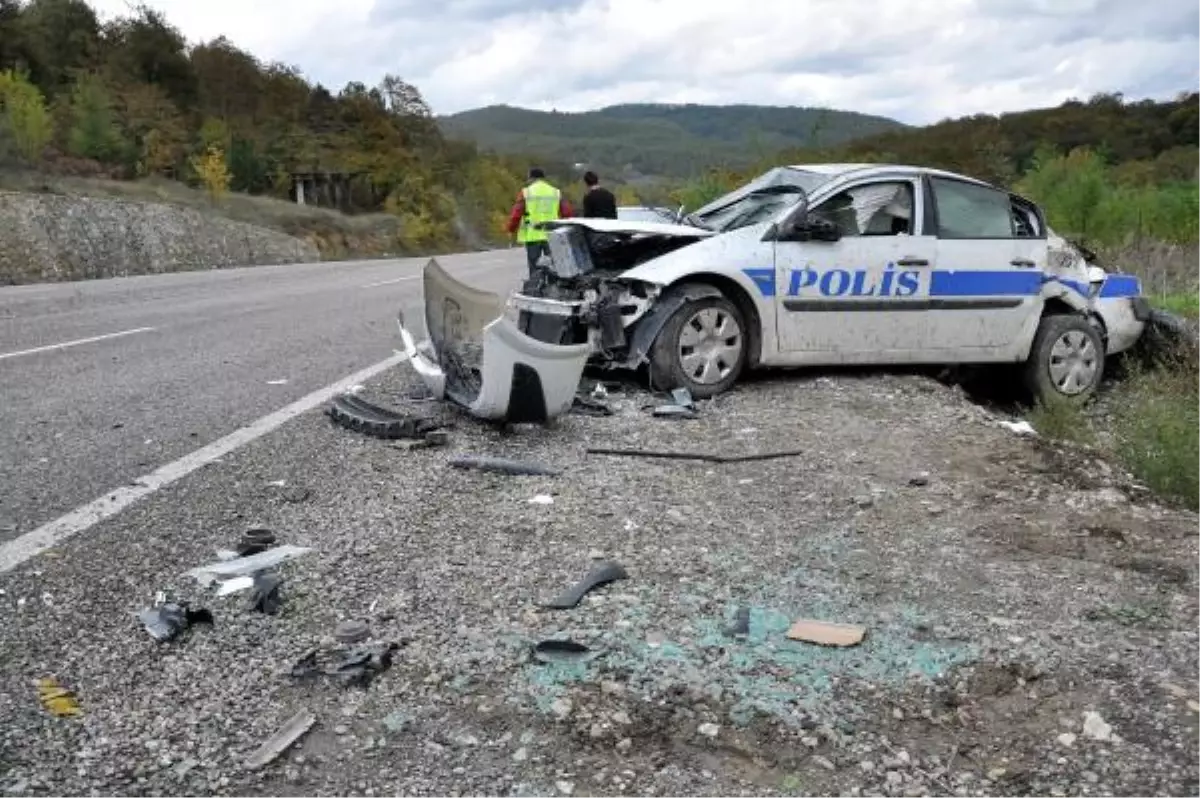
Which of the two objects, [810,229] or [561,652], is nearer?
[561,652]

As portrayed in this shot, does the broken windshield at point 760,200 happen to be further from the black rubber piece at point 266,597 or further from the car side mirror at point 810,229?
the black rubber piece at point 266,597

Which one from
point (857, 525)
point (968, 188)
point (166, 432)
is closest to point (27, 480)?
point (166, 432)

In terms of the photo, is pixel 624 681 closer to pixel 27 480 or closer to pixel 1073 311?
pixel 27 480

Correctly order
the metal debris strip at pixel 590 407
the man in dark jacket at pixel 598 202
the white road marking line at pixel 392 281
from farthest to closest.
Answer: the white road marking line at pixel 392 281
the man in dark jacket at pixel 598 202
the metal debris strip at pixel 590 407

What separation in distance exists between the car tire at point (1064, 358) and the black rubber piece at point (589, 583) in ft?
17.5

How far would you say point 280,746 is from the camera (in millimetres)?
2498

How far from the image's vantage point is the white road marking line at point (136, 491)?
3671 millimetres

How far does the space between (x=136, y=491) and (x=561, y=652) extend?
235 centimetres

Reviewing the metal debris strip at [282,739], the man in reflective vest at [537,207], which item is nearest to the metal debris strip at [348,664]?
the metal debris strip at [282,739]

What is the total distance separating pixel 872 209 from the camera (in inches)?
283

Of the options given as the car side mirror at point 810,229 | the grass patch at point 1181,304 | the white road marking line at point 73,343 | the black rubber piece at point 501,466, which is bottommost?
the grass patch at point 1181,304

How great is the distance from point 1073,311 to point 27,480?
718cm

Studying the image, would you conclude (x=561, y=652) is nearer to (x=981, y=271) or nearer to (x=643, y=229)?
(x=643, y=229)

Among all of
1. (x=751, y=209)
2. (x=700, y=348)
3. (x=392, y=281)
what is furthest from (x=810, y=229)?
(x=392, y=281)
